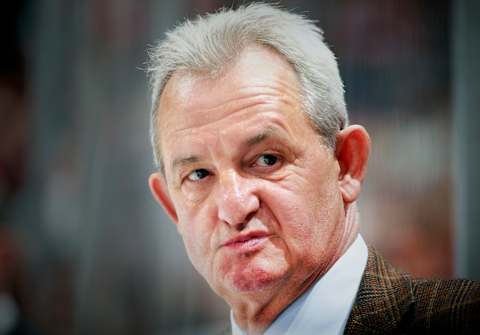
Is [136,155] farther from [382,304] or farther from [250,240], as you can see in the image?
[382,304]

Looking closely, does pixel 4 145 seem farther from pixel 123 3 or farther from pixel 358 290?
pixel 358 290

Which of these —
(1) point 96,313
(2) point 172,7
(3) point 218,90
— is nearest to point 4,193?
(1) point 96,313

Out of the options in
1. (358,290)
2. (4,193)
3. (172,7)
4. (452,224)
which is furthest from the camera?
(4,193)

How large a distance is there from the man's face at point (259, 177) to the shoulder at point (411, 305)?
0.32 feet

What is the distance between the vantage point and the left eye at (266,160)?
3.68 feet

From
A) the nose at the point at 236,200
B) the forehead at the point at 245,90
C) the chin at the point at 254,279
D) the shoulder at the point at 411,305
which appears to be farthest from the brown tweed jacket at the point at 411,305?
the forehead at the point at 245,90

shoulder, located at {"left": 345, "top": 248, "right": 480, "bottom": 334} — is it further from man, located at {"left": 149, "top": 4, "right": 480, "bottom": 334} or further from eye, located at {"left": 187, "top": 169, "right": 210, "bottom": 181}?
eye, located at {"left": 187, "top": 169, "right": 210, "bottom": 181}

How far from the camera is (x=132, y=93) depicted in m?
1.62

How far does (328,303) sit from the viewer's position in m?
1.12

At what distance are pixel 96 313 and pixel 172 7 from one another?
2.68 feet

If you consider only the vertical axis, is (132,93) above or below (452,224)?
above

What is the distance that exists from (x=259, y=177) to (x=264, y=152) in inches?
1.8

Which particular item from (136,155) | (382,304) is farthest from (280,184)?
(136,155)

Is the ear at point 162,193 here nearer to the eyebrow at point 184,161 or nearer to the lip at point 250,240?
the eyebrow at point 184,161
